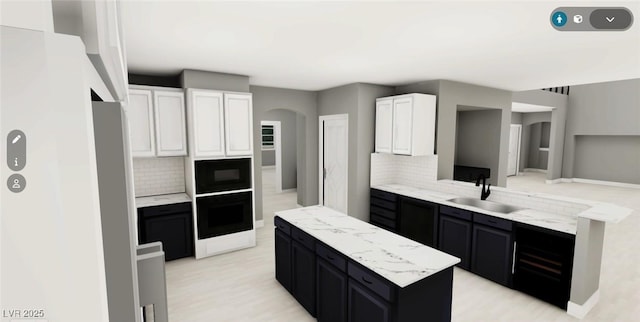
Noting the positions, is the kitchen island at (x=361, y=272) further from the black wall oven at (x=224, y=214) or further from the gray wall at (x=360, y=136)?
the gray wall at (x=360, y=136)

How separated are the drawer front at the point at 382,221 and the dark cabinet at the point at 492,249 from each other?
1.45 m

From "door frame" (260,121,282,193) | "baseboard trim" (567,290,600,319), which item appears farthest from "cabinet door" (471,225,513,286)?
"door frame" (260,121,282,193)

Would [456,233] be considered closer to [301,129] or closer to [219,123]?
[219,123]

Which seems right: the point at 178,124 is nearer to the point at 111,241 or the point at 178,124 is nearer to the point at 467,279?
the point at 111,241

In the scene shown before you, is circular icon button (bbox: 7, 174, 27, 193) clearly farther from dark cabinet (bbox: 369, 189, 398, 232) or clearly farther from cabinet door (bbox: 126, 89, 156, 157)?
dark cabinet (bbox: 369, 189, 398, 232)

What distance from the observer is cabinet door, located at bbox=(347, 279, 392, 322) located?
207 cm

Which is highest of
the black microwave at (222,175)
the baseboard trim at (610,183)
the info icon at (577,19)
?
the info icon at (577,19)

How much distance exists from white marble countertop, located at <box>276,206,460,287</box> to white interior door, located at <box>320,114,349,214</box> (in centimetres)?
252

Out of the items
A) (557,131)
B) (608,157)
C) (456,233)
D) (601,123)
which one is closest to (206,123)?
(456,233)

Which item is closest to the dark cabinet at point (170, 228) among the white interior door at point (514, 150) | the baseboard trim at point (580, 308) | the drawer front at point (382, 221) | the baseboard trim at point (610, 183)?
the drawer front at point (382, 221)

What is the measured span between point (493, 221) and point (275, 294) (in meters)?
2.78

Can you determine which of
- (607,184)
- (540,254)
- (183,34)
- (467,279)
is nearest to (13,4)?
(183,34)

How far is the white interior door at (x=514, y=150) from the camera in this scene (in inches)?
499

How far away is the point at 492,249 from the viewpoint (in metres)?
3.64
